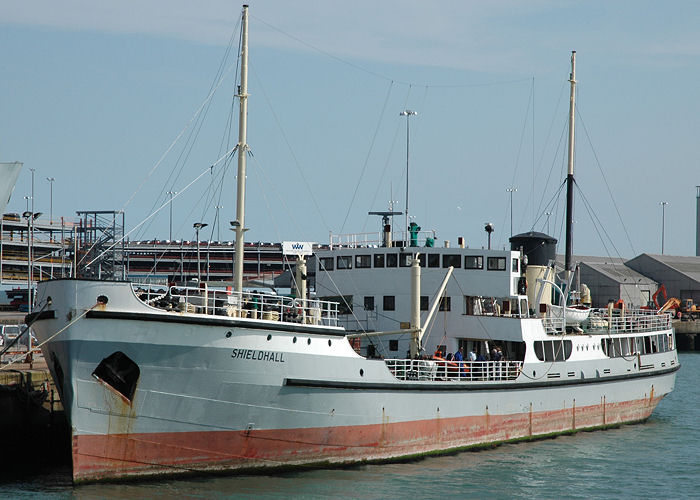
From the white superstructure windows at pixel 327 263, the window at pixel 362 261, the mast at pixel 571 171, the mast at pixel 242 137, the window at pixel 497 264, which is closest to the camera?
the mast at pixel 242 137

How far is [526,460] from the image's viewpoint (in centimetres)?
2611

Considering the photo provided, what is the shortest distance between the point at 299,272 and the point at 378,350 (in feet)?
11.9

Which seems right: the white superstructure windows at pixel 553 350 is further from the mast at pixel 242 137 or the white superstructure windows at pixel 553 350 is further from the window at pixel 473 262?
the mast at pixel 242 137

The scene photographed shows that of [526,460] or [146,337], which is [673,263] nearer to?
[526,460]

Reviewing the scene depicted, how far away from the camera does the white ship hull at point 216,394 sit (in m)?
20.7

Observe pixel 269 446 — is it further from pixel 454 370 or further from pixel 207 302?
pixel 454 370

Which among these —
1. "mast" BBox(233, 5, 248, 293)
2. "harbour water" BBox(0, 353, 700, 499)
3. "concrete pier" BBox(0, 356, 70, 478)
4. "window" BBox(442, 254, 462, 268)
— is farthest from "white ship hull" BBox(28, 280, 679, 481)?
"window" BBox(442, 254, 462, 268)

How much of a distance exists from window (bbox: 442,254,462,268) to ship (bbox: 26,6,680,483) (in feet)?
3.57

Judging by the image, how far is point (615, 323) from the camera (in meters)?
34.4

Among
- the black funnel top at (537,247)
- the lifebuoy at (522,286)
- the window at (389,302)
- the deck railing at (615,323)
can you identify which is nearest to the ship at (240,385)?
the window at (389,302)

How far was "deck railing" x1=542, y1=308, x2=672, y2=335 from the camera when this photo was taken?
30828mm

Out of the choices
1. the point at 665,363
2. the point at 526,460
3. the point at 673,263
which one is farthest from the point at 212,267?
the point at 526,460

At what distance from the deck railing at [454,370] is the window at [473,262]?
128 inches

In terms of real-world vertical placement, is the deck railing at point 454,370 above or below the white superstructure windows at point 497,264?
below
